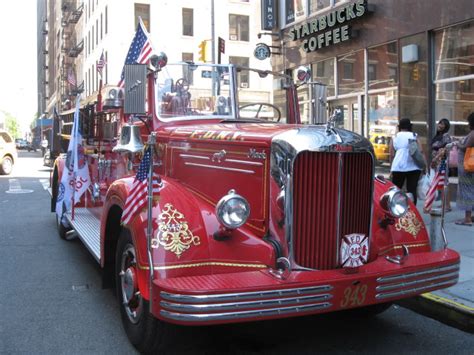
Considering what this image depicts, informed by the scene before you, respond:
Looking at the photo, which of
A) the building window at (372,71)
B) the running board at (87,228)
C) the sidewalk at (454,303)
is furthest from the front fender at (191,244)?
the building window at (372,71)

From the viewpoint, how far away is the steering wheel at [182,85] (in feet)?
16.5

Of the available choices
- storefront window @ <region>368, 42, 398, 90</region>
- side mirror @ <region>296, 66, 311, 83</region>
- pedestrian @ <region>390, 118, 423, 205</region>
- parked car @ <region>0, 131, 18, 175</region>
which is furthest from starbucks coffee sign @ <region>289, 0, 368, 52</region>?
parked car @ <region>0, 131, 18, 175</region>

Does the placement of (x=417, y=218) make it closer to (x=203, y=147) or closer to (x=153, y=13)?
(x=203, y=147)

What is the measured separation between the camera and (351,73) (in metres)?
13.2

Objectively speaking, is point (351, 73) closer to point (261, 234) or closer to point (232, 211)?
point (261, 234)

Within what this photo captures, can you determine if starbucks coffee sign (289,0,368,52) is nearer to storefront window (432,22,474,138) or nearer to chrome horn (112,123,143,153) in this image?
storefront window (432,22,474,138)

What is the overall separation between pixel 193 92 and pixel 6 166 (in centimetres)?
1852

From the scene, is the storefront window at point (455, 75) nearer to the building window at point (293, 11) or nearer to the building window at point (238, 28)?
the building window at point (293, 11)

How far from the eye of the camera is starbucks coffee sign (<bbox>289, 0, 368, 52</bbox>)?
39.8ft

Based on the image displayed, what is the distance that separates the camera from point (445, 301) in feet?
15.4

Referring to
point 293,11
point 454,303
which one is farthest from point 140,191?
point 293,11

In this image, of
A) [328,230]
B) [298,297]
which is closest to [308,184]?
[328,230]

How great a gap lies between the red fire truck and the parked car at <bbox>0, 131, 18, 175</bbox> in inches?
729

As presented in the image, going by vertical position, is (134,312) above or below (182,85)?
below
